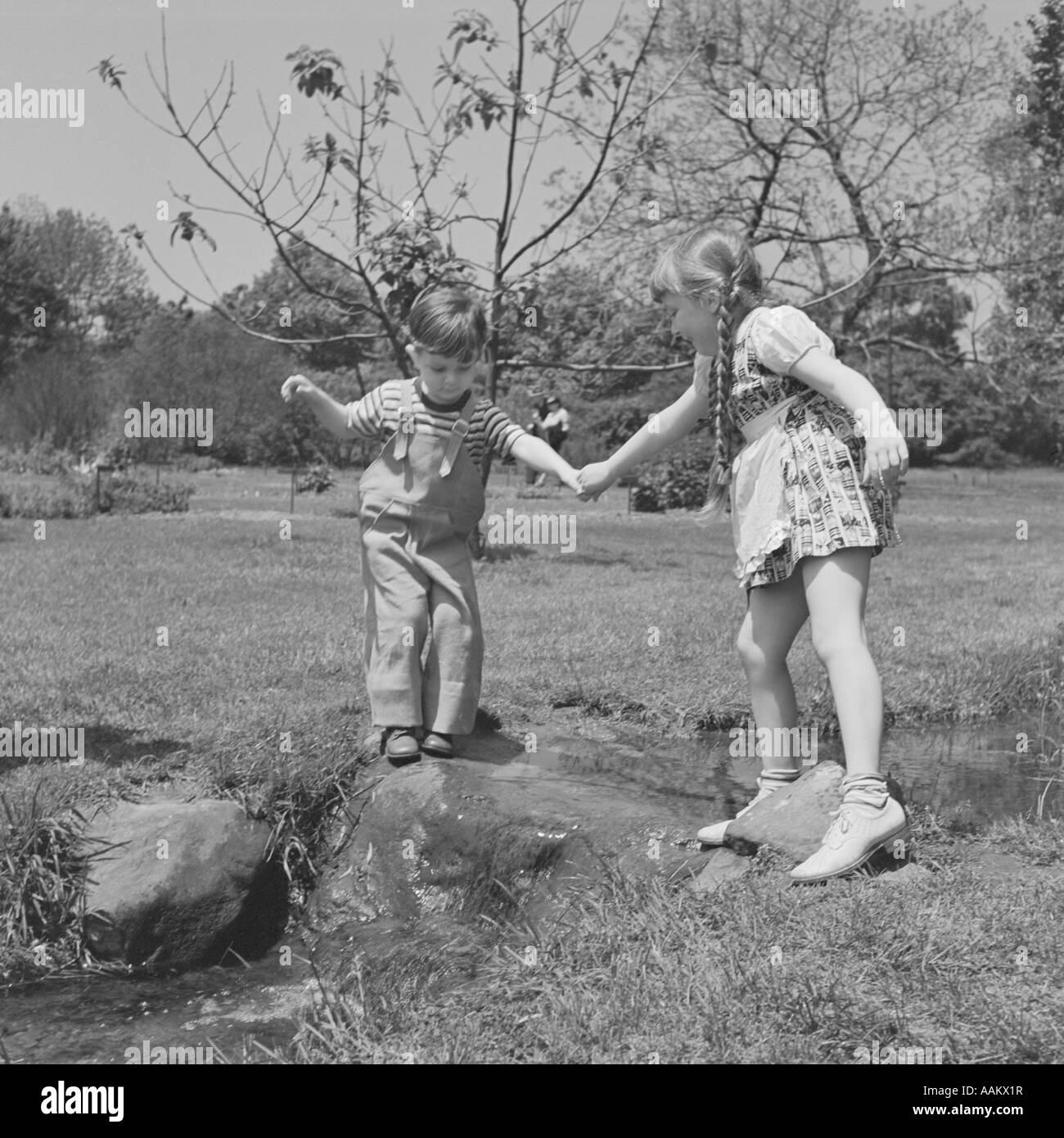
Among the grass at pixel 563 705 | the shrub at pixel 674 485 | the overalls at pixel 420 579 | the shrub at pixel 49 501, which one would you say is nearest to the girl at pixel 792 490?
the grass at pixel 563 705

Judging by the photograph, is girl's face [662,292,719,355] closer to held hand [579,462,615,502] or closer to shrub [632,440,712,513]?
held hand [579,462,615,502]

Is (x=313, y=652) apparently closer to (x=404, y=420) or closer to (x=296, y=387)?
(x=404, y=420)

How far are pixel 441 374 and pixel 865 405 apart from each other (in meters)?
1.44

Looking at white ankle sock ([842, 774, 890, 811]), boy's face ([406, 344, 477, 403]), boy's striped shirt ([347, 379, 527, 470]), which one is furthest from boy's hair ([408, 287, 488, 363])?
white ankle sock ([842, 774, 890, 811])

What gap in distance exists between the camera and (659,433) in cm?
385

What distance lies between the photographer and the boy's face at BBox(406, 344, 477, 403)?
13.7 ft

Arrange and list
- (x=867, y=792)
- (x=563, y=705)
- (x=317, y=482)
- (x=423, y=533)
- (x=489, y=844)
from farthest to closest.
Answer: (x=317, y=482), (x=563, y=705), (x=423, y=533), (x=489, y=844), (x=867, y=792)

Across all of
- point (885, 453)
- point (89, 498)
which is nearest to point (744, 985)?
point (885, 453)

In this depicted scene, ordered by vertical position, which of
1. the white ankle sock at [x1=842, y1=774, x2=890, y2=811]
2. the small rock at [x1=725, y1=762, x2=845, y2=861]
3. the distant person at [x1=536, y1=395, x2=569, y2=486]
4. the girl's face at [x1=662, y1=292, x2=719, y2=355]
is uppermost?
the distant person at [x1=536, y1=395, x2=569, y2=486]

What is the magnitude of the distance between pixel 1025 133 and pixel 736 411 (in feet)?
58.6

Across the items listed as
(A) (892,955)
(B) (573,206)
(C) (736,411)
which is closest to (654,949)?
(A) (892,955)

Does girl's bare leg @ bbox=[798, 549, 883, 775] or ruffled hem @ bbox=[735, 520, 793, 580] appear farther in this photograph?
ruffled hem @ bbox=[735, 520, 793, 580]
